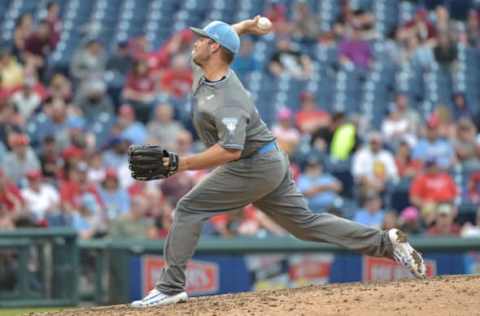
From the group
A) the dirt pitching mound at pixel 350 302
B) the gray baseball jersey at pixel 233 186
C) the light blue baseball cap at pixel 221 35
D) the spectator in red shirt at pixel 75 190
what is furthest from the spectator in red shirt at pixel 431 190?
the light blue baseball cap at pixel 221 35

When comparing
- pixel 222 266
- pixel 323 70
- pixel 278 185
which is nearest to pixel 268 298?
pixel 278 185

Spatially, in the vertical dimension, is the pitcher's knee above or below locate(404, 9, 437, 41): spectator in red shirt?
below

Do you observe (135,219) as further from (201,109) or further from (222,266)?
(201,109)

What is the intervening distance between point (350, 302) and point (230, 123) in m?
1.33

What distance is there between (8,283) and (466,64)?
8.55 m

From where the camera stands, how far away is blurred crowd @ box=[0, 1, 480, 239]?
14.0 m

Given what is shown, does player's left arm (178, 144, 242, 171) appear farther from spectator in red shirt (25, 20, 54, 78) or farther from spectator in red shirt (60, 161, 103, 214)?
spectator in red shirt (25, 20, 54, 78)

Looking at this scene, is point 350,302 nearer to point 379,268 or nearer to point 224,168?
point 224,168

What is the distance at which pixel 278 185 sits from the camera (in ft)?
27.3

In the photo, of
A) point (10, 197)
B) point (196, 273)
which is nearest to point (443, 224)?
point (196, 273)

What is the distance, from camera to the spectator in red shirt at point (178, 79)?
16.9 meters

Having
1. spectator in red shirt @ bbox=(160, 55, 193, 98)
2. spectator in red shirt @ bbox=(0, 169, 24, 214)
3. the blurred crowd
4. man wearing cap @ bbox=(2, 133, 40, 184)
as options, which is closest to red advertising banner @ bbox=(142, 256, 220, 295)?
the blurred crowd

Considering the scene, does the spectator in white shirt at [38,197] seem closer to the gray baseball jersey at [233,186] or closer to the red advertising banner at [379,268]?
the red advertising banner at [379,268]

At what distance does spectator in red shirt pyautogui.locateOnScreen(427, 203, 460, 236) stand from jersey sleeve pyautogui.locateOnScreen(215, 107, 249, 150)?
6647 mm
